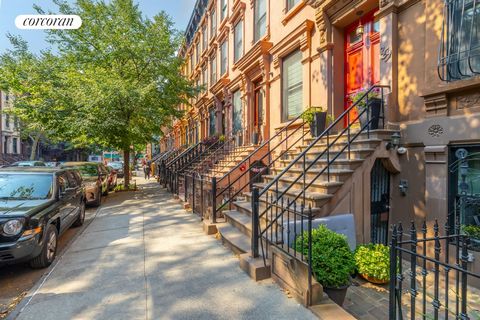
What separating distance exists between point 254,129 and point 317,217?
6.84 m

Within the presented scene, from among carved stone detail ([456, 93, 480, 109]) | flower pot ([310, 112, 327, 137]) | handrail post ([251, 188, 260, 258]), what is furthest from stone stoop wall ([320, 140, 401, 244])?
flower pot ([310, 112, 327, 137])

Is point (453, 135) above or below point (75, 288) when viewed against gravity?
above

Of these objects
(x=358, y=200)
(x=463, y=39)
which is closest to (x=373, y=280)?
(x=358, y=200)

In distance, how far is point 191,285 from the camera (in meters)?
3.96

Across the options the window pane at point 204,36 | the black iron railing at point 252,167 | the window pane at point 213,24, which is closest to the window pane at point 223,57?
the window pane at point 213,24

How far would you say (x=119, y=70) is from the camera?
530 inches

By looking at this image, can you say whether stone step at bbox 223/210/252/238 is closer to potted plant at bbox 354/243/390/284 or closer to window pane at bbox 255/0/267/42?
potted plant at bbox 354/243/390/284

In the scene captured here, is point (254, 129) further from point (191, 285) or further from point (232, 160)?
point (191, 285)

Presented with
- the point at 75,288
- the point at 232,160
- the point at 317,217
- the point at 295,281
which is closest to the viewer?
the point at 295,281

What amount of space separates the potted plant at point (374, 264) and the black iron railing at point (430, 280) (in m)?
0.23

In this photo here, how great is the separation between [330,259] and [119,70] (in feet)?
43.7

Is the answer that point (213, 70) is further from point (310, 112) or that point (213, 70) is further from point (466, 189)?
point (466, 189)

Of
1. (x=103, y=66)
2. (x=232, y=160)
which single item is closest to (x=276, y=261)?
(x=232, y=160)

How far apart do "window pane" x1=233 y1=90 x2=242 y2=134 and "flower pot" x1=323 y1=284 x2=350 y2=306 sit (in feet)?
31.3
